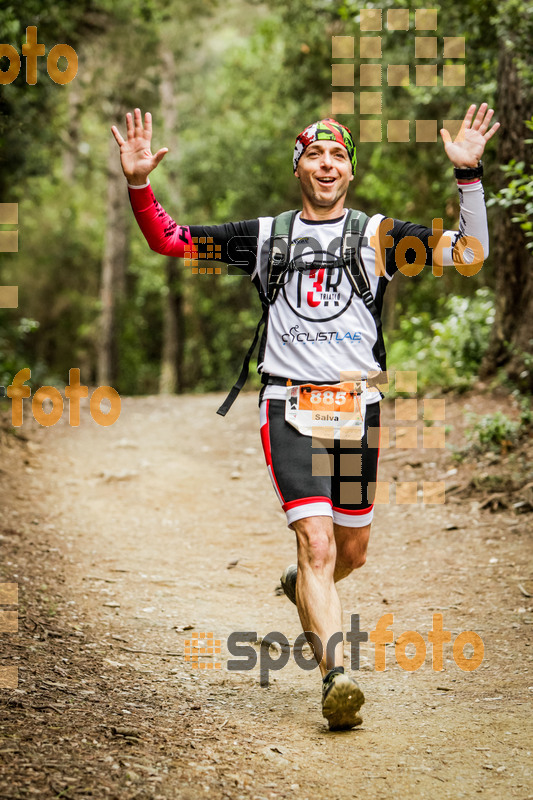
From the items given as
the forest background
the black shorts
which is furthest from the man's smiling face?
the forest background

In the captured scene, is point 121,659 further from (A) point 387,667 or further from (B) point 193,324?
(B) point 193,324

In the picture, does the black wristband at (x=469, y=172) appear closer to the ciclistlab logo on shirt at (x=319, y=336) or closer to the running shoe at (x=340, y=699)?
the ciclistlab logo on shirt at (x=319, y=336)

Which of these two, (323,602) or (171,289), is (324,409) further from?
(171,289)

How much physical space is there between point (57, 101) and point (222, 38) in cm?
2080

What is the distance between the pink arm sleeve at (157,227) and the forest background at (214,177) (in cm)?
358

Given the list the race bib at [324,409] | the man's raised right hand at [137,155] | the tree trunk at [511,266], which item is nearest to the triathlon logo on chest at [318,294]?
the race bib at [324,409]

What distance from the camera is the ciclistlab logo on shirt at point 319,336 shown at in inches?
156

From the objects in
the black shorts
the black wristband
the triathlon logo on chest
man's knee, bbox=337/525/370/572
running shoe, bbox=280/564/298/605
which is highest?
the black wristband

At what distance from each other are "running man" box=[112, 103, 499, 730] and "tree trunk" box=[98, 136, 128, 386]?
790 inches

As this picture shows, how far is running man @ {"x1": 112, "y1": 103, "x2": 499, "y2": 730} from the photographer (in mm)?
3832

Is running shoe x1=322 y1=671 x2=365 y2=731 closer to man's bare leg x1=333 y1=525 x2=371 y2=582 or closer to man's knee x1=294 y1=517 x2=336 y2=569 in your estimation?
man's knee x1=294 y1=517 x2=336 y2=569

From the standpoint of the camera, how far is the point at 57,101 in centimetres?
1667

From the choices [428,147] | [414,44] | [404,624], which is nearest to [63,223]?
[428,147]

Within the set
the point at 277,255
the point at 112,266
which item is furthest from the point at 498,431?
the point at 112,266
